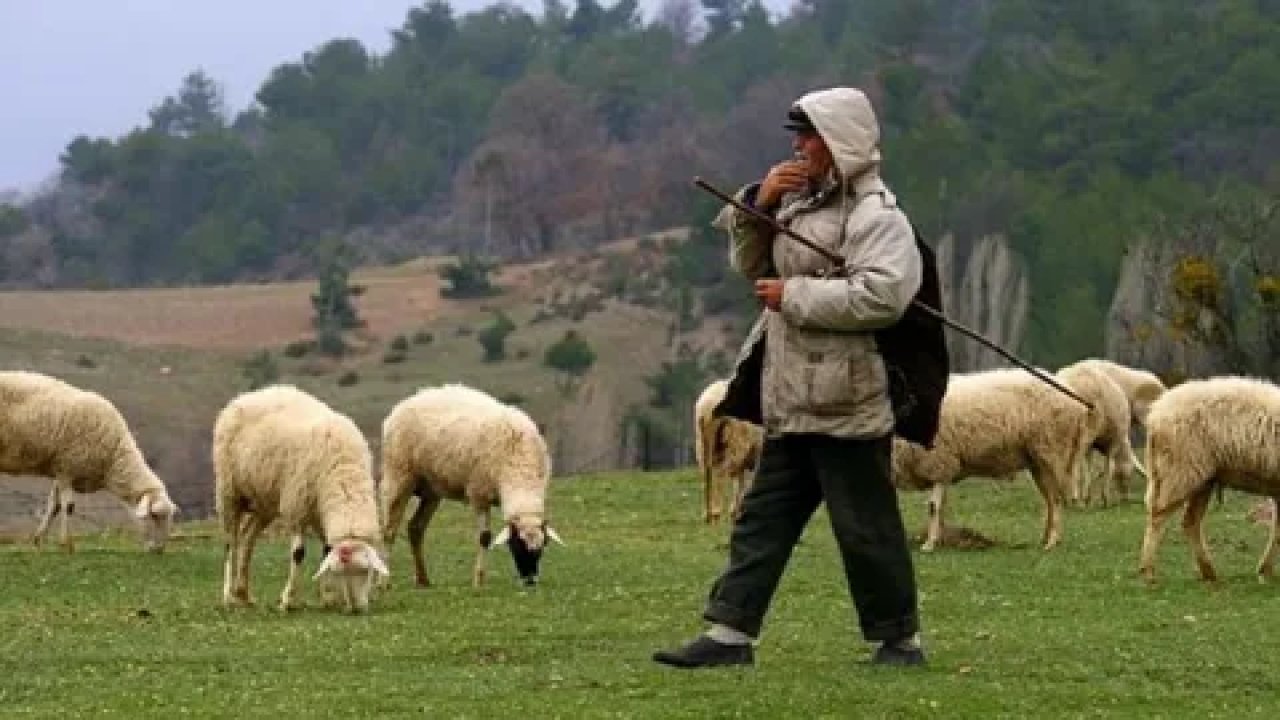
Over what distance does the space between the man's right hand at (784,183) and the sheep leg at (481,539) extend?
7835mm

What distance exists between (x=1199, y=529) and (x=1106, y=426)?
375 inches

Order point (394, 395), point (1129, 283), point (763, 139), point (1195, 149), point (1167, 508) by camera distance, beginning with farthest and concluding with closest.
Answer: point (763, 139), point (1195, 149), point (394, 395), point (1129, 283), point (1167, 508)

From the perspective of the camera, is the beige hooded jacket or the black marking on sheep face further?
the black marking on sheep face

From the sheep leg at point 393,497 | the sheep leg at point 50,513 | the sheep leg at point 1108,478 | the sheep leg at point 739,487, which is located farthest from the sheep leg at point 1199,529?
the sheep leg at point 50,513

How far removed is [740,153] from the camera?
11950cm

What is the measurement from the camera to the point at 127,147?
139m

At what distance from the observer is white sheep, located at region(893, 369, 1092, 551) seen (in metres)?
21.9

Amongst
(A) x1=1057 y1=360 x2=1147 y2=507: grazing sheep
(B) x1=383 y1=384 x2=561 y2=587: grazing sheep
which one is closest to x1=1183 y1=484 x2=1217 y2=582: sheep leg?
(B) x1=383 y1=384 x2=561 y2=587: grazing sheep

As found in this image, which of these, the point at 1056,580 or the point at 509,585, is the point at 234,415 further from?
the point at 1056,580

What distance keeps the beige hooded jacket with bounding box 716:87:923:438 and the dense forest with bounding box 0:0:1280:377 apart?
2713 centimetres

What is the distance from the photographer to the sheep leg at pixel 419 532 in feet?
64.4

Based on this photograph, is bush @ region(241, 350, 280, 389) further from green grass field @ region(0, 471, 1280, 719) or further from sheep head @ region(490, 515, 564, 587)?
sheep head @ region(490, 515, 564, 587)

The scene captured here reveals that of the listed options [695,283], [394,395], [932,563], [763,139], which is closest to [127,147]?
[763,139]

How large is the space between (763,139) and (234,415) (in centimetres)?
10038
